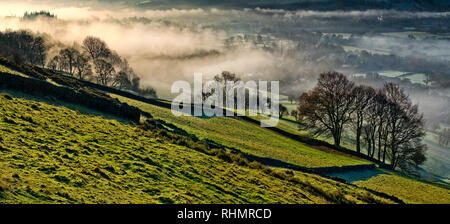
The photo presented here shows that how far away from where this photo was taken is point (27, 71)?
46.2 m

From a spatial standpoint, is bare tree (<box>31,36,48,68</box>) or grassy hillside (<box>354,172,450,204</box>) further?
bare tree (<box>31,36,48,68</box>)

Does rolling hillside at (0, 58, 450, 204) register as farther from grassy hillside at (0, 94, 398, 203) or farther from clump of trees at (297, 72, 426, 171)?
clump of trees at (297, 72, 426, 171)

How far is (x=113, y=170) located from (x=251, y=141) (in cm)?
3368

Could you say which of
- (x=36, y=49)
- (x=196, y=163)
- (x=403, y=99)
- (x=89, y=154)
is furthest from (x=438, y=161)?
(x=36, y=49)

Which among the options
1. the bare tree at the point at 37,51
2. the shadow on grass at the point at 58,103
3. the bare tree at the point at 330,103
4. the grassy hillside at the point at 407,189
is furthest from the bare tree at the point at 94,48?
the grassy hillside at the point at 407,189

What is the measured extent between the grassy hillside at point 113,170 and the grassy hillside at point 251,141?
945 centimetres

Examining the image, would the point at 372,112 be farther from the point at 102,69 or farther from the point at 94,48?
the point at 94,48

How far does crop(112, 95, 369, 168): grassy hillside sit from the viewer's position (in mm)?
43844

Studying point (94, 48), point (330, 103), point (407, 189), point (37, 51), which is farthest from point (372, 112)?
point (37, 51)

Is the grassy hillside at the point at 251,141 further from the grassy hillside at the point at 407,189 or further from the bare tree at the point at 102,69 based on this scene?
the bare tree at the point at 102,69

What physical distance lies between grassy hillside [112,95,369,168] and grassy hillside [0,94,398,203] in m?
9.45

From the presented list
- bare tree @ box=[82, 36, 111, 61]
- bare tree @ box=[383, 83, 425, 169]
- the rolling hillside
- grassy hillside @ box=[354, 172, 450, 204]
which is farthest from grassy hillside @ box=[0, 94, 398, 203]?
bare tree @ box=[82, 36, 111, 61]

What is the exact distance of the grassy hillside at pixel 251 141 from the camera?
43.8 metres
